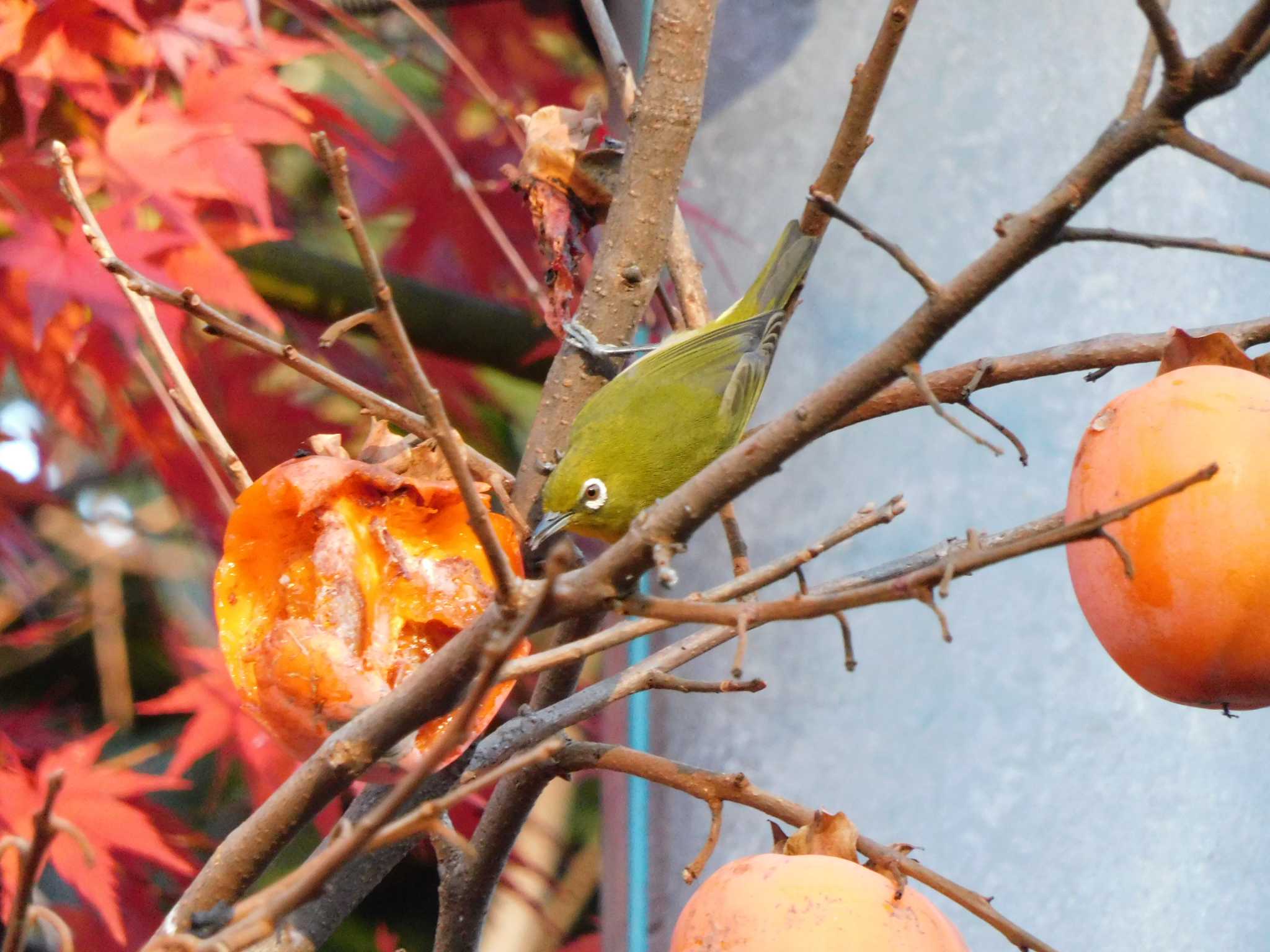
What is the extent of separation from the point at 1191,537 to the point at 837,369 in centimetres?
59

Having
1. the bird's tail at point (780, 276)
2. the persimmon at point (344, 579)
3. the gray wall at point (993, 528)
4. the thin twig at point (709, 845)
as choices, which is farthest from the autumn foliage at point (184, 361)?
the gray wall at point (993, 528)

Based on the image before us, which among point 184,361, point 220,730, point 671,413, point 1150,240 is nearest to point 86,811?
point 220,730

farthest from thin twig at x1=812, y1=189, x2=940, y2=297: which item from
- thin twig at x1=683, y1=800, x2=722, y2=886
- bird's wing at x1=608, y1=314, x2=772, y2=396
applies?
bird's wing at x1=608, y1=314, x2=772, y2=396

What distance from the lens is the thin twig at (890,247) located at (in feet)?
1.17

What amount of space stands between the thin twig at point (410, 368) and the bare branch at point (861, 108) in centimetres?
23

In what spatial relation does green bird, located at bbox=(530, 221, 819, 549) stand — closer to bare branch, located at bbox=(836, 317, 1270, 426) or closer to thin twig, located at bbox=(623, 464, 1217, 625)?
bare branch, located at bbox=(836, 317, 1270, 426)

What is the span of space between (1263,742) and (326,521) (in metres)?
0.78

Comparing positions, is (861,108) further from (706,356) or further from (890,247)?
(706,356)

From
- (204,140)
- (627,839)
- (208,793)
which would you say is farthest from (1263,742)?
(208,793)

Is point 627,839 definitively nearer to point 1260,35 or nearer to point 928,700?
point 928,700

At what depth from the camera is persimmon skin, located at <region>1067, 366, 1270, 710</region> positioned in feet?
1.63

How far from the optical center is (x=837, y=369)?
42.3 inches

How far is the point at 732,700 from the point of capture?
40.6 inches

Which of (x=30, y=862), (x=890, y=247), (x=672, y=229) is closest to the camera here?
(x=30, y=862)
